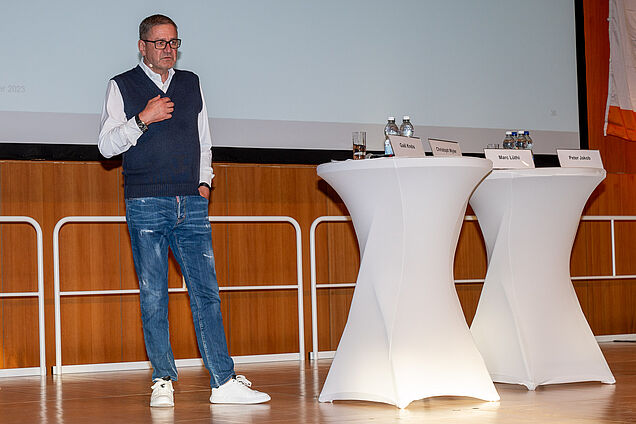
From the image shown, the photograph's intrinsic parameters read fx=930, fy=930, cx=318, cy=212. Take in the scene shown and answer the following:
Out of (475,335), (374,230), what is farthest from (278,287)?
(374,230)

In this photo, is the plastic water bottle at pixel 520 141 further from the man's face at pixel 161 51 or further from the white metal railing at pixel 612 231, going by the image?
the white metal railing at pixel 612 231

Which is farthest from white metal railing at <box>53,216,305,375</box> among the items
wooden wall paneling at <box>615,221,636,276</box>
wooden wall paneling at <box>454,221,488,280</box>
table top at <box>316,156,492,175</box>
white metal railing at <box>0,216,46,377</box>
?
wooden wall paneling at <box>615,221,636,276</box>

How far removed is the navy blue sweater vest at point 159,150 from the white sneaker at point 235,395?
0.67 metres

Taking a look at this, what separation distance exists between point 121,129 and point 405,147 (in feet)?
3.09

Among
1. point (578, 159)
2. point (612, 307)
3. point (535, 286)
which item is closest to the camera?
point (535, 286)

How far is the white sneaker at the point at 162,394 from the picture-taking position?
310cm

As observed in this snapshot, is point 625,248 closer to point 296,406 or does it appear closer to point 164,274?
point 296,406

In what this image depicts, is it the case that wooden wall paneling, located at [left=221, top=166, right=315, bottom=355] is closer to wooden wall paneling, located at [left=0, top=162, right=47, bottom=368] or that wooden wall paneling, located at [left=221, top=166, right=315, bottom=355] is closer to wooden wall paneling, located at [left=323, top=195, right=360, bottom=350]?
wooden wall paneling, located at [left=323, top=195, right=360, bottom=350]

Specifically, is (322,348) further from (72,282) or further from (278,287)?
(72,282)

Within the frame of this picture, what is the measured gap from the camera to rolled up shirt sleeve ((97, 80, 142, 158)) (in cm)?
307

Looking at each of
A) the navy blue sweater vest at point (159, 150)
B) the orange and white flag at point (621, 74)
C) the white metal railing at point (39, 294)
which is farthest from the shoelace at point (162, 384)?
the orange and white flag at point (621, 74)

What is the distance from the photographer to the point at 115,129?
3.09 meters

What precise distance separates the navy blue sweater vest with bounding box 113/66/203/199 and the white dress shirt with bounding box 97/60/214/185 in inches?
0.9

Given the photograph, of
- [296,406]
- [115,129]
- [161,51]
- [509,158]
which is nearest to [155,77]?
[161,51]
